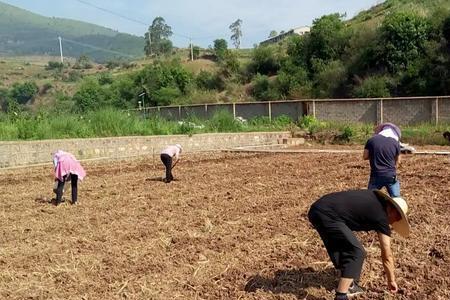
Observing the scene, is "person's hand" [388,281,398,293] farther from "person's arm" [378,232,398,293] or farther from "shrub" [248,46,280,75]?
"shrub" [248,46,280,75]

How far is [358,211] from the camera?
192 inches

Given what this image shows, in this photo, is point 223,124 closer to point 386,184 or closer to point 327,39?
point 386,184

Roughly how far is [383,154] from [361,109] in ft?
59.0

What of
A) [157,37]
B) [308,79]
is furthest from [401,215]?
[157,37]

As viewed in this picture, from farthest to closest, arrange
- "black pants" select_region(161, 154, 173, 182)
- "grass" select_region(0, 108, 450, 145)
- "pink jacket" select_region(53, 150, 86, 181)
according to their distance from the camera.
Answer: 1. "grass" select_region(0, 108, 450, 145)
2. "black pants" select_region(161, 154, 173, 182)
3. "pink jacket" select_region(53, 150, 86, 181)

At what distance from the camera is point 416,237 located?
696 cm

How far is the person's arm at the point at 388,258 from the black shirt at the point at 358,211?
0.19 feet

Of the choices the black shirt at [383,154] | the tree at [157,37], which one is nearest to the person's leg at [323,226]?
the black shirt at [383,154]

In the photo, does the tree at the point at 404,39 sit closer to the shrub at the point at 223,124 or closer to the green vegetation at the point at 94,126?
the green vegetation at the point at 94,126

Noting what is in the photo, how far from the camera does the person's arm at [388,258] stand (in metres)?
4.94

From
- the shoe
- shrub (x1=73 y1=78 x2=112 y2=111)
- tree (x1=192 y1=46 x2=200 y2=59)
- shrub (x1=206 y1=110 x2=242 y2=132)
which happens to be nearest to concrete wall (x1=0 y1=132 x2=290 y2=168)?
shrub (x1=206 y1=110 x2=242 y2=132)

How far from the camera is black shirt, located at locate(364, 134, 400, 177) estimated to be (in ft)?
23.4

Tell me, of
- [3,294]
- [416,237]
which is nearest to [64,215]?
[3,294]

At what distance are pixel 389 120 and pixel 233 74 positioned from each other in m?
26.2
